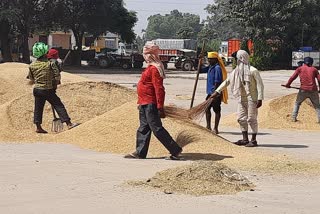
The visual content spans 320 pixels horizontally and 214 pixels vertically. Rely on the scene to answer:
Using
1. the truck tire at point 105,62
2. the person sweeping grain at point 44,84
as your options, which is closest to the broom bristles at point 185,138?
the person sweeping grain at point 44,84

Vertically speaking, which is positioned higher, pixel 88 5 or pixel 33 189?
pixel 88 5

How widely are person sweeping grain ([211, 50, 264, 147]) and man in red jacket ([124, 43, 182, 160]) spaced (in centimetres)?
229

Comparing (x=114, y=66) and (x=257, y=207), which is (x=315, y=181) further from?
(x=114, y=66)

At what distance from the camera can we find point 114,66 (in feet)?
164

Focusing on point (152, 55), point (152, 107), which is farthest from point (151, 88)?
point (152, 55)

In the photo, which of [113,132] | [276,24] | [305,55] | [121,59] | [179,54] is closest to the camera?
[113,132]

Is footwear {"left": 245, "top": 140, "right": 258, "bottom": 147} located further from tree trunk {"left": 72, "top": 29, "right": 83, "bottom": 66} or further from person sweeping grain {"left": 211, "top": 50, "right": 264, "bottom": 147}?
tree trunk {"left": 72, "top": 29, "right": 83, "bottom": 66}

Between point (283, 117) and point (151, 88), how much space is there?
6.36 metres

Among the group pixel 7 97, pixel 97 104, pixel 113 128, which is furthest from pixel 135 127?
pixel 7 97

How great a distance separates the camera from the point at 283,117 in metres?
14.5

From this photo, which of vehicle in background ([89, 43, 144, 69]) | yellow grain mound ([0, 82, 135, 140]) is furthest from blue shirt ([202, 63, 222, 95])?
vehicle in background ([89, 43, 144, 69])

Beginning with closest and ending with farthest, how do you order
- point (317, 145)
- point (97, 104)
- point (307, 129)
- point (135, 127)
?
point (135, 127) → point (317, 145) → point (97, 104) → point (307, 129)

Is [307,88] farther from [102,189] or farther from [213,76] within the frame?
[102,189]

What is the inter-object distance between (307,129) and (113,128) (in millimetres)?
5639
